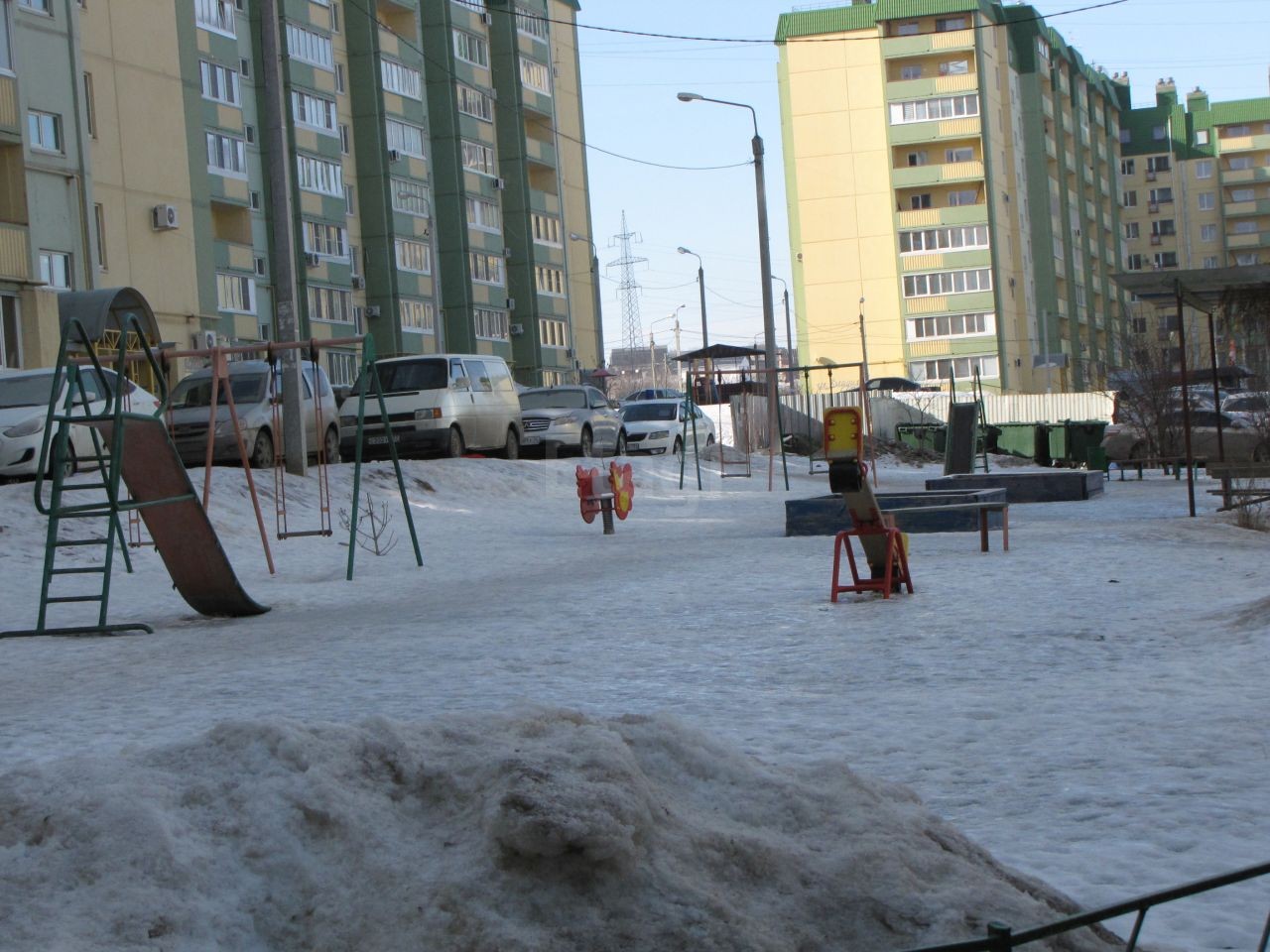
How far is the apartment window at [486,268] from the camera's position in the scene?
225 feet

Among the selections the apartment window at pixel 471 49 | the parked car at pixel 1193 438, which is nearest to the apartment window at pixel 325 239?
the apartment window at pixel 471 49

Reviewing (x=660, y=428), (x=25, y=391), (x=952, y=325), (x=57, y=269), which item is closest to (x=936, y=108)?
(x=952, y=325)

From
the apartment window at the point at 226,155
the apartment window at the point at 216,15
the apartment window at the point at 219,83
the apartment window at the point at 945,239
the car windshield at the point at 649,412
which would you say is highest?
the apartment window at the point at 216,15

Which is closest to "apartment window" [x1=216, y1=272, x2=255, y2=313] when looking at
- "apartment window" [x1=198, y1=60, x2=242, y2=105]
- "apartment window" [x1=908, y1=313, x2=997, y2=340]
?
"apartment window" [x1=198, y1=60, x2=242, y2=105]

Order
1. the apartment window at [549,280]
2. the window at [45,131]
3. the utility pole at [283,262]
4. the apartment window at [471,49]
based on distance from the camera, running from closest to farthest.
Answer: the utility pole at [283,262] < the window at [45,131] < the apartment window at [471,49] < the apartment window at [549,280]

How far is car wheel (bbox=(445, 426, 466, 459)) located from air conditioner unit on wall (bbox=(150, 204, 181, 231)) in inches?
662

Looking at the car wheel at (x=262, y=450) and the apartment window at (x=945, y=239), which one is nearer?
the car wheel at (x=262, y=450)

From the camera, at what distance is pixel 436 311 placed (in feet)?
164

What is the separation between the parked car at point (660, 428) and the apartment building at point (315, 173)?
9.31 meters

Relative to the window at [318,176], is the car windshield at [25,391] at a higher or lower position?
lower

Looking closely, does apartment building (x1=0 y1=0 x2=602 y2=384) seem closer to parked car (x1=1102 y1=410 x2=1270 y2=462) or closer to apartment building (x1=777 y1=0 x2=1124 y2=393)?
apartment building (x1=777 y1=0 x2=1124 y2=393)

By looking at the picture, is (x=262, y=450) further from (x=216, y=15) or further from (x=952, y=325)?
(x=952, y=325)

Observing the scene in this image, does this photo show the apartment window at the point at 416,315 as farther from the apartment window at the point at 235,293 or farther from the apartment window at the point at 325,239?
the apartment window at the point at 235,293

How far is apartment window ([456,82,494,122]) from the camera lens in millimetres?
69438
